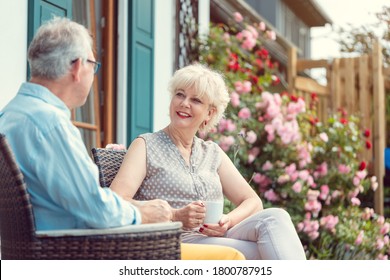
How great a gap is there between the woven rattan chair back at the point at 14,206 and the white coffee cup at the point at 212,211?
0.82m

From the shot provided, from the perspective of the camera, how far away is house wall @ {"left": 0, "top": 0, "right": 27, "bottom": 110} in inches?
175

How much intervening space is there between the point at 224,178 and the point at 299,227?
9.76 ft

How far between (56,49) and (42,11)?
9.11 ft

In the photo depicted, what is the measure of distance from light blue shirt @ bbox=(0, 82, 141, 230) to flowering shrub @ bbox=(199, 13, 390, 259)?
4.04 meters

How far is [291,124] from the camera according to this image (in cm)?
638

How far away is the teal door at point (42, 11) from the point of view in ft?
15.3

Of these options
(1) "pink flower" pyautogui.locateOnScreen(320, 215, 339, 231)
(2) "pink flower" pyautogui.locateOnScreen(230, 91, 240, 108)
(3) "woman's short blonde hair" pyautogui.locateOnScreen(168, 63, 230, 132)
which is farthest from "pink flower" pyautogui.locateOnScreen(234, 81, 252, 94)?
(3) "woman's short blonde hair" pyautogui.locateOnScreen(168, 63, 230, 132)

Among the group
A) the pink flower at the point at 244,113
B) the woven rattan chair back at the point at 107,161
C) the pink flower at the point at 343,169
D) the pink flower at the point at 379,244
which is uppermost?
the pink flower at the point at 244,113

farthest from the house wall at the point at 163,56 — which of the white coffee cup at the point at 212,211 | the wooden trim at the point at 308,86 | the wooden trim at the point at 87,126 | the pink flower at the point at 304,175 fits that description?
the white coffee cup at the point at 212,211

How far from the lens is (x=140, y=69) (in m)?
6.18

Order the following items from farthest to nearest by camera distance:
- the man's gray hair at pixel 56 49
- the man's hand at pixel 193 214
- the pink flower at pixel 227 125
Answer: the pink flower at pixel 227 125
the man's hand at pixel 193 214
the man's gray hair at pixel 56 49

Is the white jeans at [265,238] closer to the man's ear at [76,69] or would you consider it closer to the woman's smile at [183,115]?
the woman's smile at [183,115]
